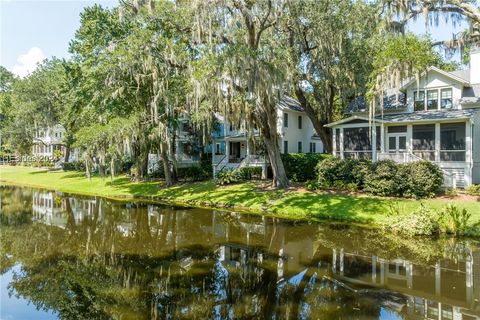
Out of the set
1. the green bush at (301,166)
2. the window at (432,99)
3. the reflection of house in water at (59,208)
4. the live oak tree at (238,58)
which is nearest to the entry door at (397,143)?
the window at (432,99)

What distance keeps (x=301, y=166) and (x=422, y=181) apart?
8364 millimetres

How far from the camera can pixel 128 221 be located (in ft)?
Result: 51.1

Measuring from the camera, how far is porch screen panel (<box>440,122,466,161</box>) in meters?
19.6

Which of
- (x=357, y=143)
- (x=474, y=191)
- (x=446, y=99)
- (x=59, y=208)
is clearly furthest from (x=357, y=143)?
(x=59, y=208)

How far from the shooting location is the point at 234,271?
881cm

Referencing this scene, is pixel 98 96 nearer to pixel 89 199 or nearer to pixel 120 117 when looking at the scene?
pixel 120 117

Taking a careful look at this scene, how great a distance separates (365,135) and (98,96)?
18.2 metres

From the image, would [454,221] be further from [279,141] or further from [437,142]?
[279,141]

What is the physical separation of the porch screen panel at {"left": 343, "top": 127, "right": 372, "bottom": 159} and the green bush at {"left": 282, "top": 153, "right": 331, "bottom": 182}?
5.15ft

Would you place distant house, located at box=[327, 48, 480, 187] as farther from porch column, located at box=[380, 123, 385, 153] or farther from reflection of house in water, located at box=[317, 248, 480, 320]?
reflection of house in water, located at box=[317, 248, 480, 320]

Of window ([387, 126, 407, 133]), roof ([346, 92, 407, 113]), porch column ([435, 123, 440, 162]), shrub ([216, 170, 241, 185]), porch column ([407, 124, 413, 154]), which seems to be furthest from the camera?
shrub ([216, 170, 241, 185])

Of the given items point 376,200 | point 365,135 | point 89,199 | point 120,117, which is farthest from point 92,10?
point 376,200

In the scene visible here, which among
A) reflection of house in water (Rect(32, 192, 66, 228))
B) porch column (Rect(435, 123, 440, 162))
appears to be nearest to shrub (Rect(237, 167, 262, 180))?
porch column (Rect(435, 123, 440, 162))

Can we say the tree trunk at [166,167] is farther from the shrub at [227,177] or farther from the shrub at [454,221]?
the shrub at [454,221]
